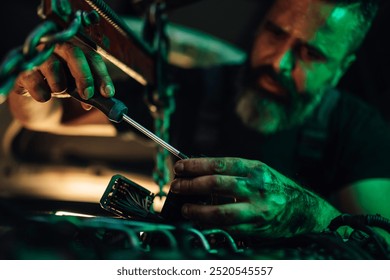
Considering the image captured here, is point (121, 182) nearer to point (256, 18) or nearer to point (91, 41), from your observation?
point (91, 41)

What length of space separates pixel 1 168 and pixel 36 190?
13cm

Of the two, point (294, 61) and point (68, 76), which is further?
point (294, 61)

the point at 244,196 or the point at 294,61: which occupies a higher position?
the point at 294,61

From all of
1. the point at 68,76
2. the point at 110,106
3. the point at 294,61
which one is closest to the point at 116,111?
the point at 110,106

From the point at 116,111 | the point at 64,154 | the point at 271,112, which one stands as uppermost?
the point at 116,111

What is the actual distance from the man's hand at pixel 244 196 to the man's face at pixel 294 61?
24.0 inches

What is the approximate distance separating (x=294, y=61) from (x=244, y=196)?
71 cm

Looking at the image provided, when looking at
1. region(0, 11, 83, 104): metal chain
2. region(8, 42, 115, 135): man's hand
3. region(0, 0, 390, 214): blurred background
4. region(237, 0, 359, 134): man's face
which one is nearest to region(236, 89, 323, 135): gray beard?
region(237, 0, 359, 134): man's face

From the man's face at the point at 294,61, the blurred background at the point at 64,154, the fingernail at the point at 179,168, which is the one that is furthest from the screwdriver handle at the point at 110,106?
the man's face at the point at 294,61

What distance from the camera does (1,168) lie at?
1.15m

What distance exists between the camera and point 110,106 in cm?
51

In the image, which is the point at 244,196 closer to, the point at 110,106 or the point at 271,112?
the point at 110,106

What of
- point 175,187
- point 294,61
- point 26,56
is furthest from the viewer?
point 294,61
